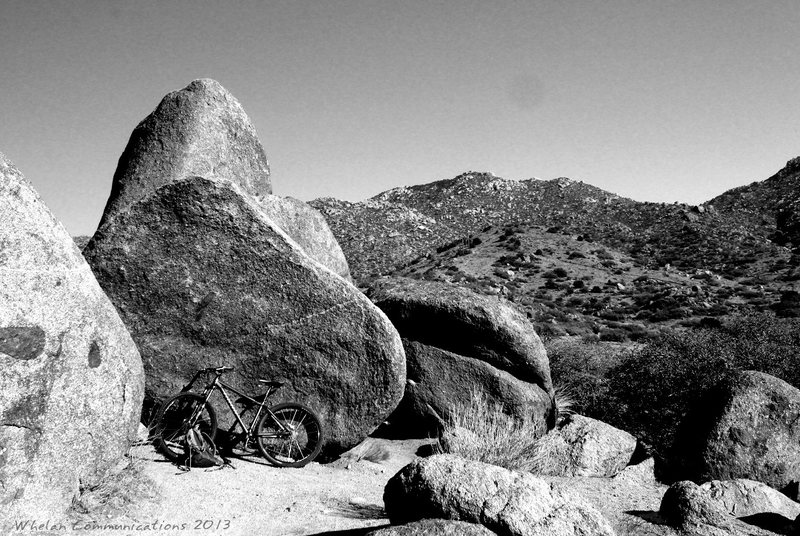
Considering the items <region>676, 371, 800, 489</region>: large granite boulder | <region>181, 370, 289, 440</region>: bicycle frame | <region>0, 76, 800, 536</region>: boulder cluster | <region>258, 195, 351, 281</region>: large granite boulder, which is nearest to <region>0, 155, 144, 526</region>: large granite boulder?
<region>0, 76, 800, 536</region>: boulder cluster

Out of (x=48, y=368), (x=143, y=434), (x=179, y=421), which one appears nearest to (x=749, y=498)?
(x=179, y=421)

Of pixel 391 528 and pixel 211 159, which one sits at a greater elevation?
pixel 211 159

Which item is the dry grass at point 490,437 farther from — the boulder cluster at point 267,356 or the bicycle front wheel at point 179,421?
the bicycle front wheel at point 179,421

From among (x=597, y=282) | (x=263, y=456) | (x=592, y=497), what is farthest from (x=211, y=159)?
(x=597, y=282)

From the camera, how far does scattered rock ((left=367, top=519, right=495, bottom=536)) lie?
3.99 metres

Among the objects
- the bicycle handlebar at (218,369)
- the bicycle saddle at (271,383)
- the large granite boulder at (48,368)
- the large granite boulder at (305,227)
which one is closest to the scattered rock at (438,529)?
the large granite boulder at (48,368)

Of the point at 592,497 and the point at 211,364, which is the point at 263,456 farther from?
the point at 592,497

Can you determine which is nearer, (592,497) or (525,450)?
(592,497)

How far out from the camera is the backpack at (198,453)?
657 centimetres

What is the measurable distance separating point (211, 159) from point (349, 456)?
5104 mm

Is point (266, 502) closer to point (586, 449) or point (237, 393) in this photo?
point (237, 393)

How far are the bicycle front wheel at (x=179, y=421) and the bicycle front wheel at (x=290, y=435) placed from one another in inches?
25.4

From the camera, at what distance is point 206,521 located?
5.52 metres

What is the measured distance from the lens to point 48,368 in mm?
4973
